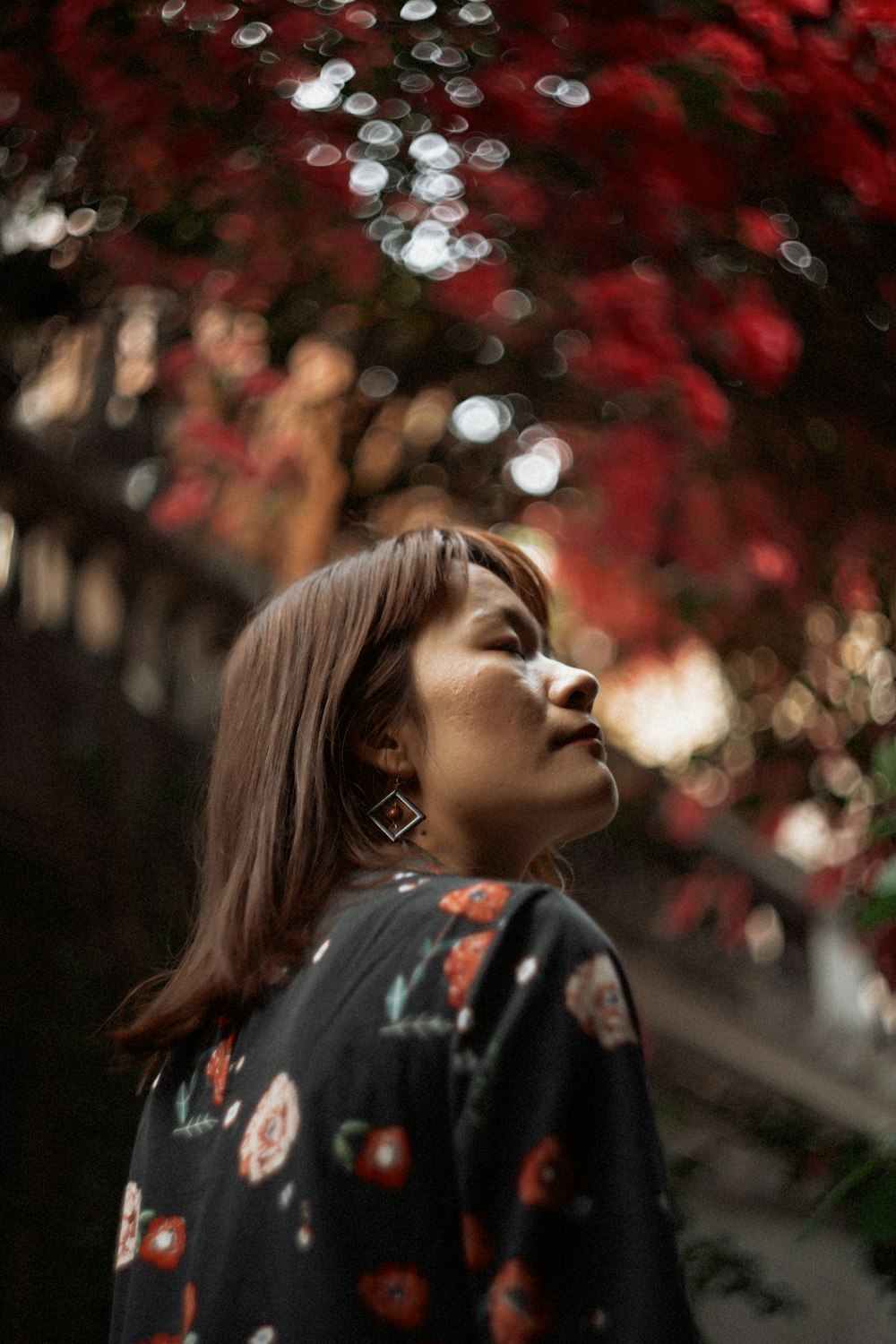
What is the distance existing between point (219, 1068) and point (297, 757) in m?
0.29

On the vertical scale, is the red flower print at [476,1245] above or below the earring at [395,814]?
above

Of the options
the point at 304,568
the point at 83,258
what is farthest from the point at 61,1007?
the point at 83,258

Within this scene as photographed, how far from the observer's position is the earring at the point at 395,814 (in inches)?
50.1

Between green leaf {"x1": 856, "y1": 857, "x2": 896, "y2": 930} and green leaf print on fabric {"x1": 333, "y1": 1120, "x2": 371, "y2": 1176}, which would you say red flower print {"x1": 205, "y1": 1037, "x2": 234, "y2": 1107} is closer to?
green leaf print on fabric {"x1": 333, "y1": 1120, "x2": 371, "y2": 1176}

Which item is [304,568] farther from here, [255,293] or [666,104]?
[666,104]

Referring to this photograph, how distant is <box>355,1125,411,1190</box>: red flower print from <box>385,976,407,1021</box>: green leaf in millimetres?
79

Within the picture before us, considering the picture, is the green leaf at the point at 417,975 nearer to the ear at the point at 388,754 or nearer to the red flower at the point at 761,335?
the ear at the point at 388,754

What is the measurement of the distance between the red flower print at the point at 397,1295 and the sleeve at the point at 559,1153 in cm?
4

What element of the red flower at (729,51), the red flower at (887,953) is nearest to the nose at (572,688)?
the red flower at (729,51)

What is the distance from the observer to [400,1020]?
3.24 ft

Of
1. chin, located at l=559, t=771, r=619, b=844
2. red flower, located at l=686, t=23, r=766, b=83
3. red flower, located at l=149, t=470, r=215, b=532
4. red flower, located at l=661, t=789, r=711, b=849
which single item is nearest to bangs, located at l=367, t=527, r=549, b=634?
chin, located at l=559, t=771, r=619, b=844

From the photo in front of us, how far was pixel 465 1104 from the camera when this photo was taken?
0.93m

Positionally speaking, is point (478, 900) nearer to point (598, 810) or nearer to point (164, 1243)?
point (598, 810)

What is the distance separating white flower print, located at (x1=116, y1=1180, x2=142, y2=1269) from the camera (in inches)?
47.9
